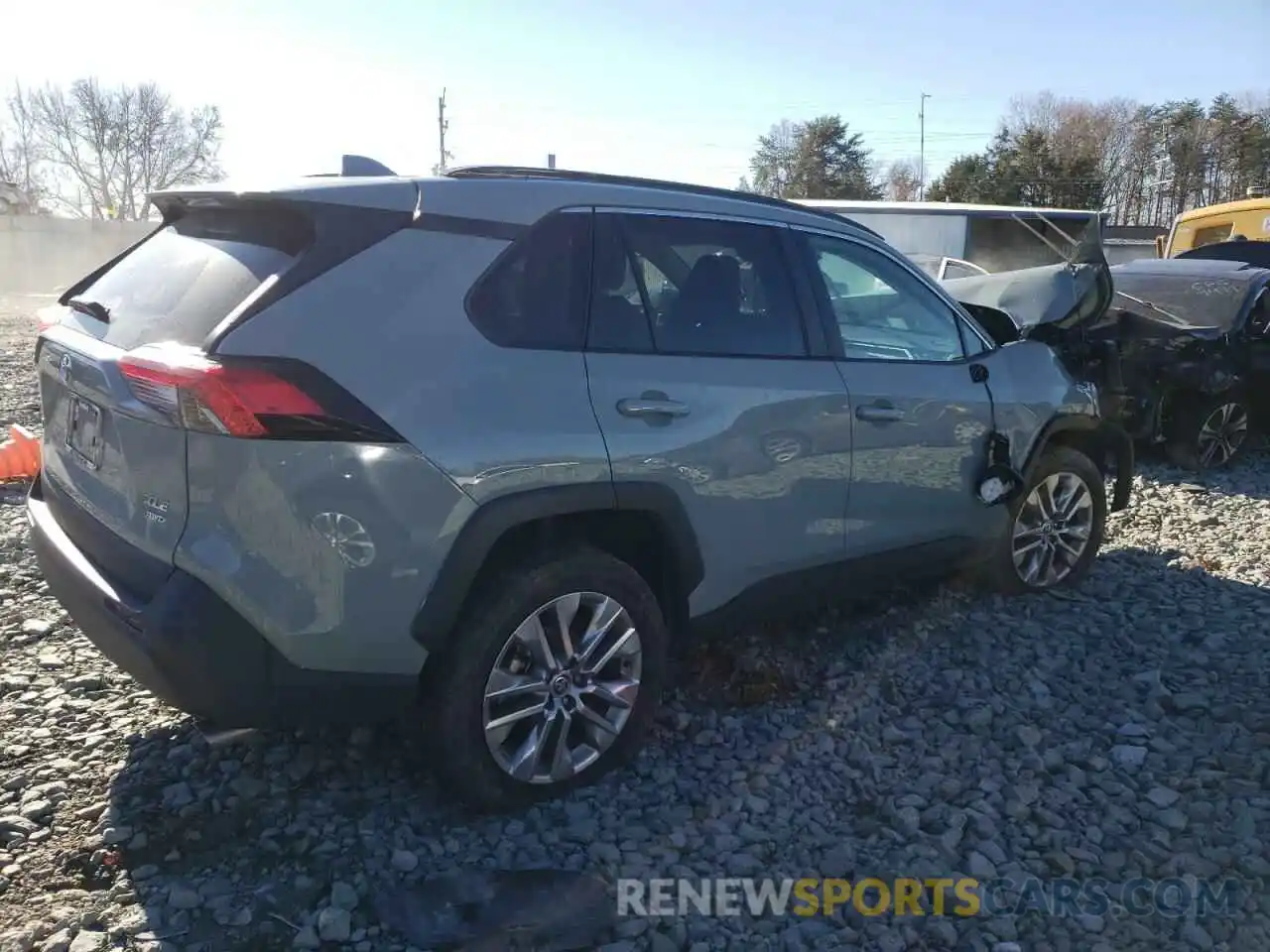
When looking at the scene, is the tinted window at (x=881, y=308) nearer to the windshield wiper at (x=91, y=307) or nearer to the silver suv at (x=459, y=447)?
the silver suv at (x=459, y=447)

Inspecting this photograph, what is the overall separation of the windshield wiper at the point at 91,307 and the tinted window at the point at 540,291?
3.74ft

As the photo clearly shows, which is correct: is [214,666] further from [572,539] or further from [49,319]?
[49,319]

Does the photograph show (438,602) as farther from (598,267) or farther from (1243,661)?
(1243,661)

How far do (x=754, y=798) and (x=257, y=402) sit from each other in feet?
6.28

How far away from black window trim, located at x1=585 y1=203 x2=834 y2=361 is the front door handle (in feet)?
0.75

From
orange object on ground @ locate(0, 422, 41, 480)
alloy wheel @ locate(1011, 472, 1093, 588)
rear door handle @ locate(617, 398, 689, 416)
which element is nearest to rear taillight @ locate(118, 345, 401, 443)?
rear door handle @ locate(617, 398, 689, 416)

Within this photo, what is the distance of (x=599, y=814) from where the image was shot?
315 centimetres

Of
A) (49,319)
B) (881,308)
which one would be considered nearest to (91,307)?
(49,319)

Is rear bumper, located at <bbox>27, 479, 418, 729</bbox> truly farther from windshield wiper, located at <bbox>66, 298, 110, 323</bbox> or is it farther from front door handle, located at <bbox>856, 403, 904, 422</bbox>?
front door handle, located at <bbox>856, 403, 904, 422</bbox>

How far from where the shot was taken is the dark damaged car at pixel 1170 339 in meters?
6.67

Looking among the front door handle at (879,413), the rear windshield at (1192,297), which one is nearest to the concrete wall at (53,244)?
the rear windshield at (1192,297)

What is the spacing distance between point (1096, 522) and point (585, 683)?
3204 mm

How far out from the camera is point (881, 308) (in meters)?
4.14

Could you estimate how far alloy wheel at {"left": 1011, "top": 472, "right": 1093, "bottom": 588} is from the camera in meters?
4.87
